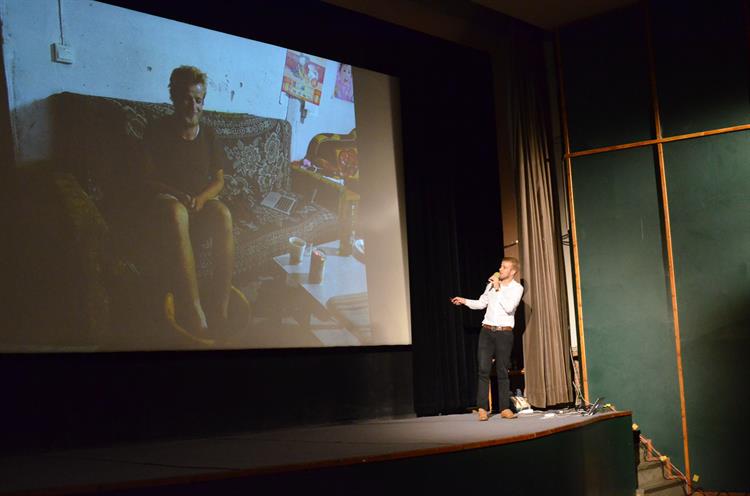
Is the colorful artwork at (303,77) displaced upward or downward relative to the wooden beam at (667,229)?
upward

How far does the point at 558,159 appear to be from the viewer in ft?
25.9

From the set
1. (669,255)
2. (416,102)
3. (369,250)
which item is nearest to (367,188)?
(369,250)

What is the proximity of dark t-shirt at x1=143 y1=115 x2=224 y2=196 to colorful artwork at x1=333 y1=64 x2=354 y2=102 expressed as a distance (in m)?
1.38

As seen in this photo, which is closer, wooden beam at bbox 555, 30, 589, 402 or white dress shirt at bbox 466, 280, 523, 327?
white dress shirt at bbox 466, 280, 523, 327

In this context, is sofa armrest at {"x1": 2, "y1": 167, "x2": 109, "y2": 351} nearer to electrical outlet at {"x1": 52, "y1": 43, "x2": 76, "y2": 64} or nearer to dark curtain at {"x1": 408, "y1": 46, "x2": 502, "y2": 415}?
electrical outlet at {"x1": 52, "y1": 43, "x2": 76, "y2": 64}

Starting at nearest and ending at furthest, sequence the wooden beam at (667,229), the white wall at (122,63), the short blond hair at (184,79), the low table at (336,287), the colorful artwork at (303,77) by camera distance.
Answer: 1. the white wall at (122,63)
2. the short blond hair at (184,79)
3. the low table at (336,287)
4. the colorful artwork at (303,77)
5. the wooden beam at (667,229)

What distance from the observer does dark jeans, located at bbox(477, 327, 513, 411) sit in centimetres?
611

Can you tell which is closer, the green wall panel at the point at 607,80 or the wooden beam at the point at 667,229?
the wooden beam at the point at 667,229

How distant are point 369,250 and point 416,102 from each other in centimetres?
148

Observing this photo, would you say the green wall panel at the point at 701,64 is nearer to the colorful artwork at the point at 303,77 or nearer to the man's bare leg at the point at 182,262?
the colorful artwork at the point at 303,77

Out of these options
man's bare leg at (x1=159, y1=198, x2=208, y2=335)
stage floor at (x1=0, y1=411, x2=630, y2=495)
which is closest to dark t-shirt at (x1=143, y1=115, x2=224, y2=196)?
man's bare leg at (x1=159, y1=198, x2=208, y2=335)

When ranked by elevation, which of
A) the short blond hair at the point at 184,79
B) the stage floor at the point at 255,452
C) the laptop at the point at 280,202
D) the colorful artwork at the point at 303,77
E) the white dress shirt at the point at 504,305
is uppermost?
the colorful artwork at the point at 303,77

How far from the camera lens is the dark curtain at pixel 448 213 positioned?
7.03m

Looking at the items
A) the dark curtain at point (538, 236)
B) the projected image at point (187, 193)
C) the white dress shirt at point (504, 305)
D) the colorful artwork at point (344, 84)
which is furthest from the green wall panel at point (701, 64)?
the colorful artwork at point (344, 84)
